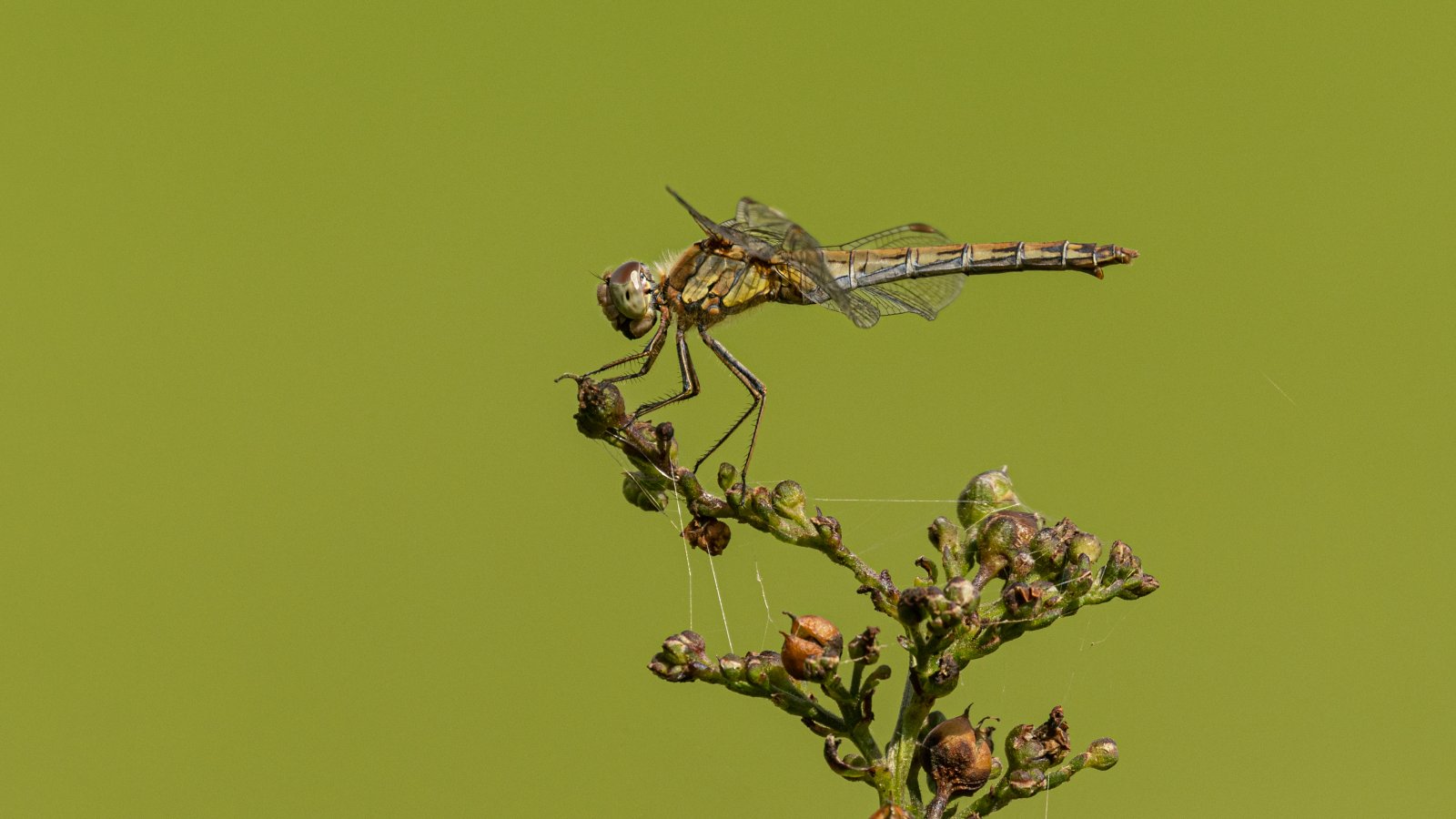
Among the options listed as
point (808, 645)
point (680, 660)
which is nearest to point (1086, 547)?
point (808, 645)

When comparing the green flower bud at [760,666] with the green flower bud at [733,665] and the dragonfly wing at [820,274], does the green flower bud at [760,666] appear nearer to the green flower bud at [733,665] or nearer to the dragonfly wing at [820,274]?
the green flower bud at [733,665]

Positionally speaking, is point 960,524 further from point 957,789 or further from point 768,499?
point 957,789

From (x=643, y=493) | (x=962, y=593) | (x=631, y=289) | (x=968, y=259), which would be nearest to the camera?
(x=962, y=593)

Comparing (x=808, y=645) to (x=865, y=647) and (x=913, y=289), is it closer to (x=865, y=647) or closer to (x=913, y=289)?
(x=865, y=647)

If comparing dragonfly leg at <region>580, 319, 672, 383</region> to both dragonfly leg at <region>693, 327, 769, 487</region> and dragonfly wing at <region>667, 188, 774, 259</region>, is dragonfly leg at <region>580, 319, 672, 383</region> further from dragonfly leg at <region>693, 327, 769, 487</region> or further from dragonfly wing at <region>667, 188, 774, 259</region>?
dragonfly wing at <region>667, 188, 774, 259</region>

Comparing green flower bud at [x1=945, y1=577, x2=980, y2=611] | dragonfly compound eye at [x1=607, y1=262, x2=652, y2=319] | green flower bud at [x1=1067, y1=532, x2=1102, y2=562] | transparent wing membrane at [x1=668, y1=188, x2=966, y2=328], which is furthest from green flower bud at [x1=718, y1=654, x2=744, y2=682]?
dragonfly compound eye at [x1=607, y1=262, x2=652, y2=319]

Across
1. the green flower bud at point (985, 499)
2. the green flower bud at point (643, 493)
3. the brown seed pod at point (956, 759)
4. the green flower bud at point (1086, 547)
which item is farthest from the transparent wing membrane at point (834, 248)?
the brown seed pod at point (956, 759)

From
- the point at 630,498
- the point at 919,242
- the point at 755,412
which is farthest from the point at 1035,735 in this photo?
the point at 919,242
